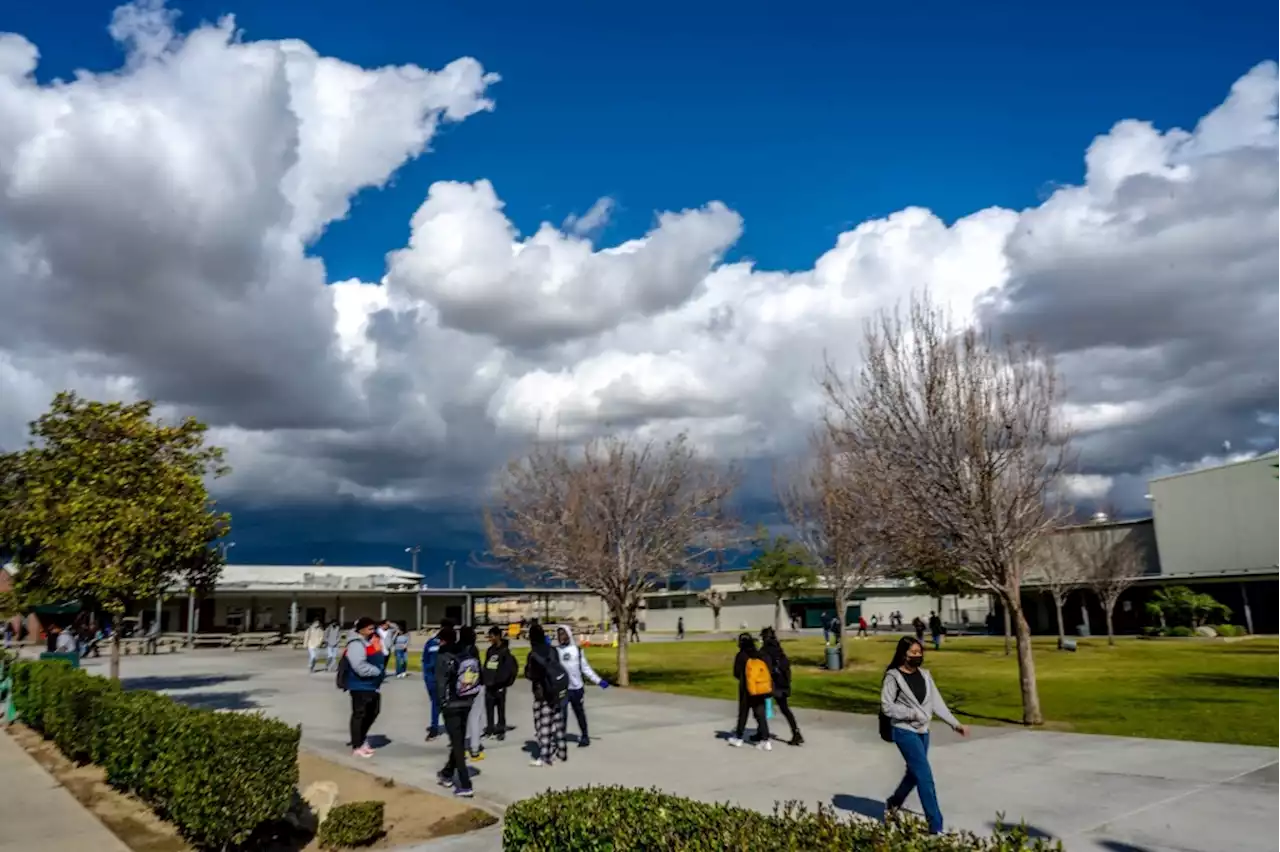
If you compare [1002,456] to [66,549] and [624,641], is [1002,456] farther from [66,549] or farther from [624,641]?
[66,549]

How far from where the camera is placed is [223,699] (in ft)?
68.2

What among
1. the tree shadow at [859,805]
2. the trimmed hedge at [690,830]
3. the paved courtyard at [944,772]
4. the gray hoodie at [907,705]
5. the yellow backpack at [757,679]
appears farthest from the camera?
the yellow backpack at [757,679]

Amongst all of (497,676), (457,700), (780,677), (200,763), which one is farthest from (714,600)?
(200,763)

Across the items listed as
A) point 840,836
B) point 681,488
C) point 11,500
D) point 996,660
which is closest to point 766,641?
point 840,836

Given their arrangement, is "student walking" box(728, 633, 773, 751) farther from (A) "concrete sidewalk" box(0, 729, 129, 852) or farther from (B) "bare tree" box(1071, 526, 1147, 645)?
(B) "bare tree" box(1071, 526, 1147, 645)

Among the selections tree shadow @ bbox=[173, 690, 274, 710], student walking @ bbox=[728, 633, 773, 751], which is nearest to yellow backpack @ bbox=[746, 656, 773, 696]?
student walking @ bbox=[728, 633, 773, 751]

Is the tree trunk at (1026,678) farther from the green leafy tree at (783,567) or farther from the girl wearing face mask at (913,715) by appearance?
the green leafy tree at (783,567)

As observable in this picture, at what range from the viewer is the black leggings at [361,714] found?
41.3 ft

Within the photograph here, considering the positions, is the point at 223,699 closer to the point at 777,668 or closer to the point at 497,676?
the point at 497,676

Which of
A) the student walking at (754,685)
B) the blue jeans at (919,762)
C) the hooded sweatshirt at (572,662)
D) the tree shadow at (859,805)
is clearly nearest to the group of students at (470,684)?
the hooded sweatshirt at (572,662)

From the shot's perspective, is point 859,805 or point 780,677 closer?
point 859,805

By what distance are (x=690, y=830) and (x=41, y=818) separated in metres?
8.51

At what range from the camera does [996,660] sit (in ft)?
106

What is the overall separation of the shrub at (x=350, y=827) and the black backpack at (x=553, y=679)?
11.4 feet
